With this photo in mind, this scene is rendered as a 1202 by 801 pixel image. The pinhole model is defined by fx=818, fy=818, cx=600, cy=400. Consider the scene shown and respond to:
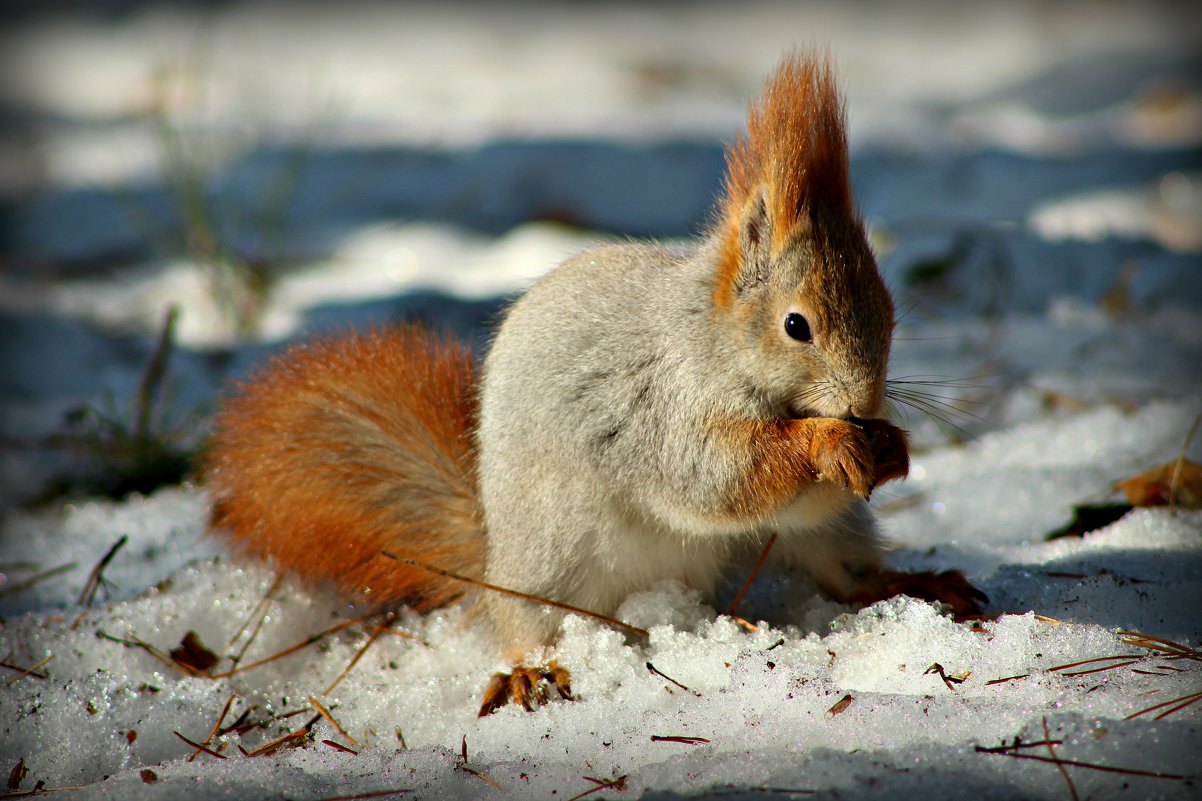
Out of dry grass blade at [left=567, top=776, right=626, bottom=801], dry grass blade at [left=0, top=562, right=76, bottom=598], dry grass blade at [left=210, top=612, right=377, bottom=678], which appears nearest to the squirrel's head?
dry grass blade at [left=567, top=776, right=626, bottom=801]

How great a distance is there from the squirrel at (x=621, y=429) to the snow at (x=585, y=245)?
96 mm

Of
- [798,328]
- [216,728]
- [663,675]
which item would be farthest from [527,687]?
[798,328]

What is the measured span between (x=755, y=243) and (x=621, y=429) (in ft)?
1.21

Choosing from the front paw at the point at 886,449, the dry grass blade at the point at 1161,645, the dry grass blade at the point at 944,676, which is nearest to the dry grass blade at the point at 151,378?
the front paw at the point at 886,449

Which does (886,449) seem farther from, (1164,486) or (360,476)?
(360,476)

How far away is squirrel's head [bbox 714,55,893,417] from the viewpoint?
4.03 feet

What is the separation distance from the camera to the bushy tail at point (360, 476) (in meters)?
1.52

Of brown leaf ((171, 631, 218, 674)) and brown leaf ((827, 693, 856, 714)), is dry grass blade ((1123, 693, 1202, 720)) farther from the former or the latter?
brown leaf ((171, 631, 218, 674))

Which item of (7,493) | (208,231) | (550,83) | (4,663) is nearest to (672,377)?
(4,663)

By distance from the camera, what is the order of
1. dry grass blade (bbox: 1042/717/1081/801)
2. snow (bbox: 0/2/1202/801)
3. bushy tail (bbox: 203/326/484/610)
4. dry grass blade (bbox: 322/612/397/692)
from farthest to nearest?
bushy tail (bbox: 203/326/484/610)
dry grass blade (bbox: 322/612/397/692)
snow (bbox: 0/2/1202/801)
dry grass blade (bbox: 1042/717/1081/801)

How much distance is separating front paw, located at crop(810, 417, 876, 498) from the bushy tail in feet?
2.12

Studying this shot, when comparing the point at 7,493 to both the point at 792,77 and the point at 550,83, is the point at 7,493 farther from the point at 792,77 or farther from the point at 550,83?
the point at 550,83

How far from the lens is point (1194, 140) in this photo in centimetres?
423

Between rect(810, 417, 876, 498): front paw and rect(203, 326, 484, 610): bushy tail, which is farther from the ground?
rect(810, 417, 876, 498): front paw
